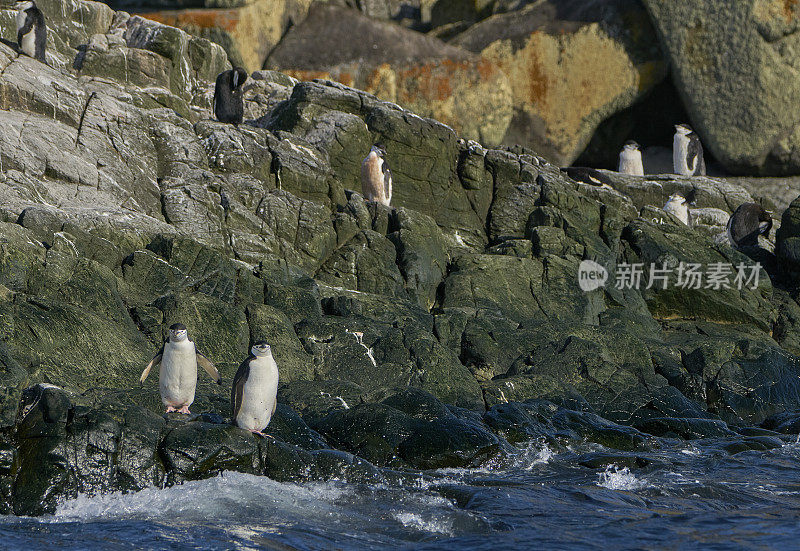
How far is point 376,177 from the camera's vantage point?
18.4 metres

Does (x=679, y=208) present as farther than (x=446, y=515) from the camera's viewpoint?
Yes

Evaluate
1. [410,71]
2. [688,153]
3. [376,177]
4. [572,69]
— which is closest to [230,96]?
[376,177]

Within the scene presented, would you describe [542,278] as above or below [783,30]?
below

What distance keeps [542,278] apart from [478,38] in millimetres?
15115

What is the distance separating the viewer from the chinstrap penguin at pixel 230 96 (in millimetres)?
19641

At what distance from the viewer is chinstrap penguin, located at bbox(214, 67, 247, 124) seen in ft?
64.4

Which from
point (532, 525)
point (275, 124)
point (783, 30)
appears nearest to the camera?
point (532, 525)

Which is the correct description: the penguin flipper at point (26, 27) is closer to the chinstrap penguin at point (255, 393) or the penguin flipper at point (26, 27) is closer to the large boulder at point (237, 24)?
the large boulder at point (237, 24)

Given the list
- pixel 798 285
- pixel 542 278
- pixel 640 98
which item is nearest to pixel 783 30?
pixel 640 98

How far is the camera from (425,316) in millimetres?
13883

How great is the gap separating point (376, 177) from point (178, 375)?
9.86m

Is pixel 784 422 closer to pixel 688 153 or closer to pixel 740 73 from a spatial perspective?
pixel 688 153

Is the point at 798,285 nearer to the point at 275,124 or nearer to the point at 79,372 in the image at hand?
the point at 275,124

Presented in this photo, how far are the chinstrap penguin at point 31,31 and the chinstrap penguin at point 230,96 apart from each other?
3.65 meters
